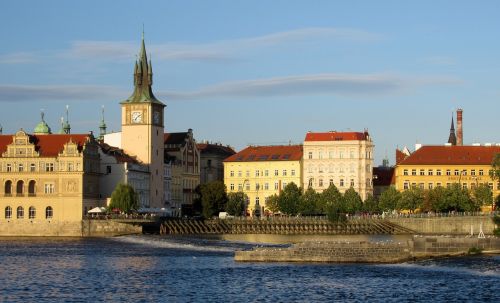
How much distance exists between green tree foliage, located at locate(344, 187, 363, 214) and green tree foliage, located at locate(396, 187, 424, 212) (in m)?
6.40

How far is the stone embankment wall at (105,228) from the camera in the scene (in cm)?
14850

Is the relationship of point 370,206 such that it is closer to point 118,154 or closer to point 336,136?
point 336,136

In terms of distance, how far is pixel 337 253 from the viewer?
8638 centimetres

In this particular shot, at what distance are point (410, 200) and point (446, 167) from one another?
20986mm

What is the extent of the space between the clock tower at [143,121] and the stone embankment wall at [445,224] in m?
39.8

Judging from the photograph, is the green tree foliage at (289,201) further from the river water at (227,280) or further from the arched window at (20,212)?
the river water at (227,280)

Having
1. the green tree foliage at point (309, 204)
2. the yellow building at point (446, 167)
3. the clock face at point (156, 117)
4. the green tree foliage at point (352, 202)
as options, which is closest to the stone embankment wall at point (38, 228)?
the clock face at point (156, 117)

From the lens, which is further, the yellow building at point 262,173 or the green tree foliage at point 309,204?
the yellow building at point 262,173

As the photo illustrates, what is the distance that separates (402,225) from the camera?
153 m

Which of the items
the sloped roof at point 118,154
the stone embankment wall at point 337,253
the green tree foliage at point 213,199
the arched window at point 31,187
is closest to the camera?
the stone embankment wall at point 337,253

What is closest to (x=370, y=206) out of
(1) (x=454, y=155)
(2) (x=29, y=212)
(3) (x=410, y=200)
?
(3) (x=410, y=200)

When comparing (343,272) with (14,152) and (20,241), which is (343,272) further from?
(14,152)

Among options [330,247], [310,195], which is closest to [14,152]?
[310,195]

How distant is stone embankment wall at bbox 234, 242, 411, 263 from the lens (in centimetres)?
8544
